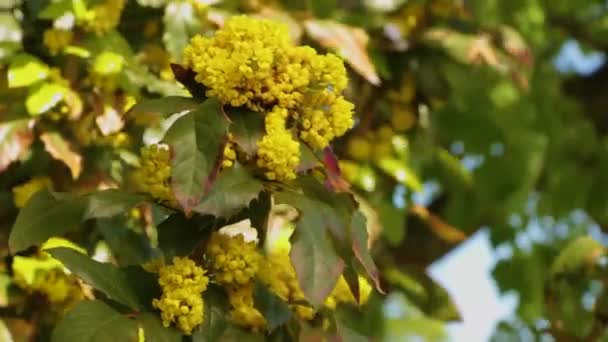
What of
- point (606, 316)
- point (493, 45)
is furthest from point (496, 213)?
point (606, 316)

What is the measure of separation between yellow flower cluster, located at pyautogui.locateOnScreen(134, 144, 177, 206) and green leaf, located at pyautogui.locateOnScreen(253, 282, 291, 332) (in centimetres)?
16

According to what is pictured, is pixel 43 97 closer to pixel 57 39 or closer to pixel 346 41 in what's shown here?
pixel 57 39

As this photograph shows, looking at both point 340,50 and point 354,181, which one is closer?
point 340,50

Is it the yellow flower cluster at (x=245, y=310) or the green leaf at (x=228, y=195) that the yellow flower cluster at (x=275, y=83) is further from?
the yellow flower cluster at (x=245, y=310)

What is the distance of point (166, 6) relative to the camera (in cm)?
236

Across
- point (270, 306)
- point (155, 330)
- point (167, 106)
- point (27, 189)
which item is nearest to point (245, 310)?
point (270, 306)

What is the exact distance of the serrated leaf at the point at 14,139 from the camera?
218 cm

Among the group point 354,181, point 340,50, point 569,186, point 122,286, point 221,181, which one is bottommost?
point 569,186

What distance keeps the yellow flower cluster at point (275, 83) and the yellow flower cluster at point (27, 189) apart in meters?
0.55

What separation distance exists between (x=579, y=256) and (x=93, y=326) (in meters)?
1.28

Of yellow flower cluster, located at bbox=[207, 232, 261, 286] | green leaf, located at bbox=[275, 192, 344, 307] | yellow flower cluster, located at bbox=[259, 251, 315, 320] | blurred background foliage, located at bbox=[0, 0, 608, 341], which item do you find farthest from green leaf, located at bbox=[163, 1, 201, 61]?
green leaf, located at bbox=[275, 192, 344, 307]

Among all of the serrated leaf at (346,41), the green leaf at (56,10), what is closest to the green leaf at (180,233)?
the green leaf at (56,10)

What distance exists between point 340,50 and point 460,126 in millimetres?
1136

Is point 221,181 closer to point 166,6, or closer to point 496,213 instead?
point 166,6
